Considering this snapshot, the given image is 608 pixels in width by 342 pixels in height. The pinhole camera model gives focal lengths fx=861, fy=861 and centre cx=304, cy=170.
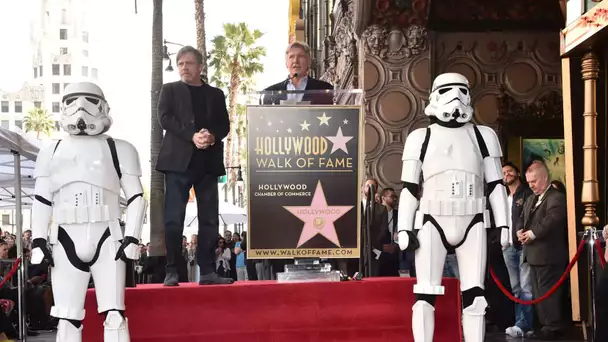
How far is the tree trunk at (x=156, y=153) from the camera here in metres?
19.2

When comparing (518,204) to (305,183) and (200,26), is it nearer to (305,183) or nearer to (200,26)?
(305,183)

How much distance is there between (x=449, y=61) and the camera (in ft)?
51.1

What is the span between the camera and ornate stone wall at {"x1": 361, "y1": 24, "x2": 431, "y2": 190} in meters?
15.2

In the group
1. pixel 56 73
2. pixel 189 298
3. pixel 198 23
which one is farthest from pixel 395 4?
pixel 56 73

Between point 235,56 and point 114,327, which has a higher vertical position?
point 235,56

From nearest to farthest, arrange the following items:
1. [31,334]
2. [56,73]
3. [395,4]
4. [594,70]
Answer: [594,70], [31,334], [395,4], [56,73]

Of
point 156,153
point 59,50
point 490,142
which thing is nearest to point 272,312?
point 490,142

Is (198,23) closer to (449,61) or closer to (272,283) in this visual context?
(449,61)

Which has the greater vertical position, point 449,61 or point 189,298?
point 449,61

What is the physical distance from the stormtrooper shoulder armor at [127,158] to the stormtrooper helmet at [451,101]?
8.19ft

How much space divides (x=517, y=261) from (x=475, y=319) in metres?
4.56

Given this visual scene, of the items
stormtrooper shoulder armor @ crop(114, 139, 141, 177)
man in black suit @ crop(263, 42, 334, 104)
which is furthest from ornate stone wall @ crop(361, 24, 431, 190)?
stormtrooper shoulder armor @ crop(114, 139, 141, 177)

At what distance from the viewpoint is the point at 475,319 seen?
23.1 feet

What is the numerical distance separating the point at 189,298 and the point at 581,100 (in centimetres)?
600
